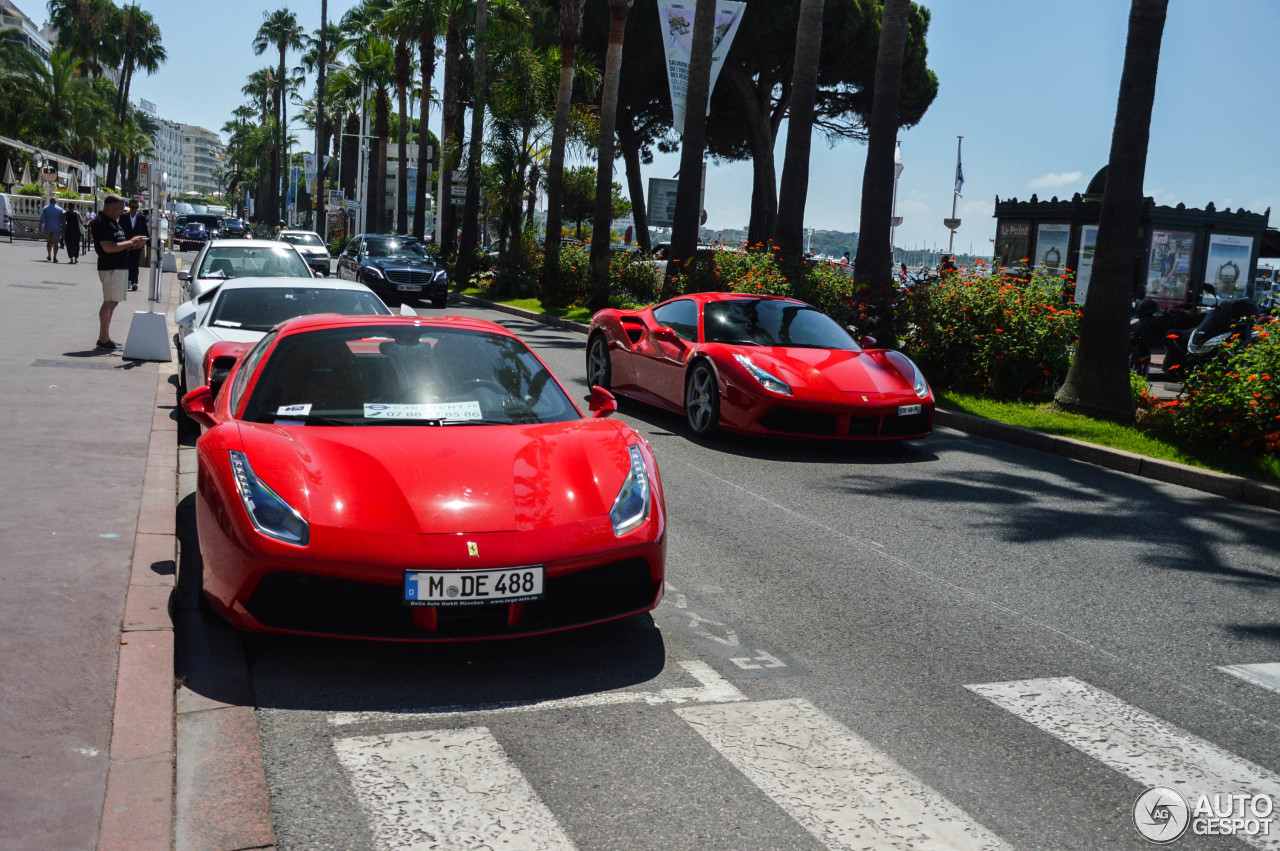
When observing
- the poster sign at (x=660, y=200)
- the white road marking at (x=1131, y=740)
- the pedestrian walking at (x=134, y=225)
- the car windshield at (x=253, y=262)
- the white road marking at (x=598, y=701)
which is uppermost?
the poster sign at (x=660, y=200)

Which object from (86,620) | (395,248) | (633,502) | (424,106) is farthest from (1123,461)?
(424,106)

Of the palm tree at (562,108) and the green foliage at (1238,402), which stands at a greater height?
the palm tree at (562,108)

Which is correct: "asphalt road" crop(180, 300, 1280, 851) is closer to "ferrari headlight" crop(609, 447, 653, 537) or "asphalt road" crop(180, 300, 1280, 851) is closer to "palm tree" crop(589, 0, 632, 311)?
"ferrari headlight" crop(609, 447, 653, 537)

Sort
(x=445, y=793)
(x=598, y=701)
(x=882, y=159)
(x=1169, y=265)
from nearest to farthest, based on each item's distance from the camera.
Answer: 1. (x=445, y=793)
2. (x=598, y=701)
3. (x=882, y=159)
4. (x=1169, y=265)

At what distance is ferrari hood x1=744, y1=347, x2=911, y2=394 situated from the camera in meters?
9.98

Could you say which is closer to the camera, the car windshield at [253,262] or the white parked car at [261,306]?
the white parked car at [261,306]

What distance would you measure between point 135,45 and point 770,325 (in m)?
97.0

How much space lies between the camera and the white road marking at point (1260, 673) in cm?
481

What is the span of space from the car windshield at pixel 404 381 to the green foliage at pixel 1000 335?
30.1 ft

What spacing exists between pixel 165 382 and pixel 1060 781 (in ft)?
33.6

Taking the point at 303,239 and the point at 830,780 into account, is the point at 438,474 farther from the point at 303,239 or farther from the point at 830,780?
the point at 303,239

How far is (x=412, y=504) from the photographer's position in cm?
442

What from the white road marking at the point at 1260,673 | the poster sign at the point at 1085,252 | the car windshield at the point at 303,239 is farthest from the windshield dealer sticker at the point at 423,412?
the car windshield at the point at 303,239

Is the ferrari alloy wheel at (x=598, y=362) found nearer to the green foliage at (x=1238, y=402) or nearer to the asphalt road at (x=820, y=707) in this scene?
the asphalt road at (x=820, y=707)
